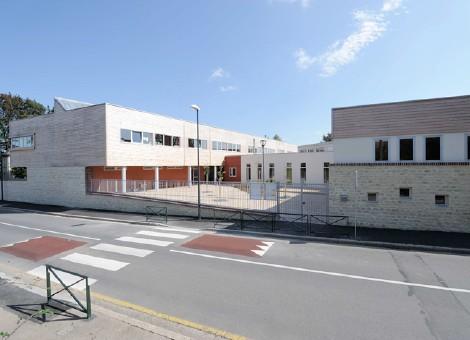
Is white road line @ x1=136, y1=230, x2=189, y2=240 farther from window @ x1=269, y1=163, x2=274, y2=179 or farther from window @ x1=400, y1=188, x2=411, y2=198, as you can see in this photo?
window @ x1=269, y1=163, x2=274, y2=179

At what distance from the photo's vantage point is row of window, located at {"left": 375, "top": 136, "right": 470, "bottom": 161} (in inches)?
504

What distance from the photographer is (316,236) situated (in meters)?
12.2

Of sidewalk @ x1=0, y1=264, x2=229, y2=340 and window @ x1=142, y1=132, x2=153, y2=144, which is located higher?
window @ x1=142, y1=132, x2=153, y2=144

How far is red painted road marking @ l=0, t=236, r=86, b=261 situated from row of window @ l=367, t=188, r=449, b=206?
1386cm

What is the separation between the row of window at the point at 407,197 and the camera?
495 inches

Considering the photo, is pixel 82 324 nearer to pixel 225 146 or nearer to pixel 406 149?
pixel 406 149

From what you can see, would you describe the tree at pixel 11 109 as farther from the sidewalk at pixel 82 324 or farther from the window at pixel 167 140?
the sidewalk at pixel 82 324

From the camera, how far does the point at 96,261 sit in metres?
9.09

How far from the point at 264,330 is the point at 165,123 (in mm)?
24605

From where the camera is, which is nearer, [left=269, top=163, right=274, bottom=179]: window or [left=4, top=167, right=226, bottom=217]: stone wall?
[left=4, top=167, right=226, bottom=217]: stone wall

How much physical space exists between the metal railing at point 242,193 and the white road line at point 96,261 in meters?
8.57

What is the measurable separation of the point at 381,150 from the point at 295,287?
9.92m

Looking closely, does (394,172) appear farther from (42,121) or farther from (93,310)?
(42,121)

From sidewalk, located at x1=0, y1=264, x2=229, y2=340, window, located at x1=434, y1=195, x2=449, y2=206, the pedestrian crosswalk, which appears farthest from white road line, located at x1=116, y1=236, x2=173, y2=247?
window, located at x1=434, y1=195, x2=449, y2=206
